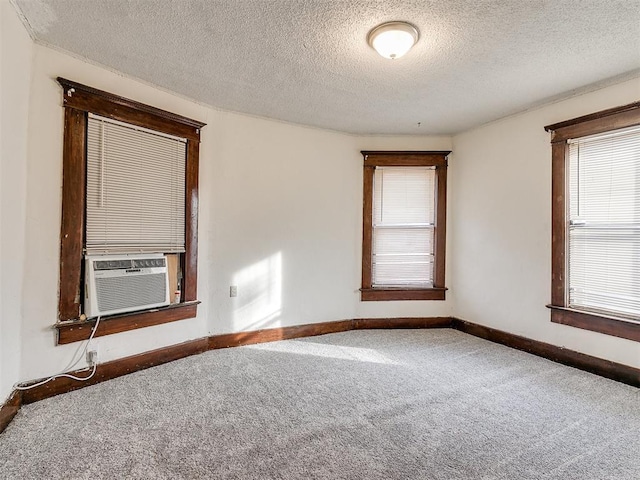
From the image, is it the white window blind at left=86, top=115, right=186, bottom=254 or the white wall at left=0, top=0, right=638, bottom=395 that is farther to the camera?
the white window blind at left=86, top=115, right=186, bottom=254

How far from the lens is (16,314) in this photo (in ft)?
6.89

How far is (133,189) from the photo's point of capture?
8.98ft

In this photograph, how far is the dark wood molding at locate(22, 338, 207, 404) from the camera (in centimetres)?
226

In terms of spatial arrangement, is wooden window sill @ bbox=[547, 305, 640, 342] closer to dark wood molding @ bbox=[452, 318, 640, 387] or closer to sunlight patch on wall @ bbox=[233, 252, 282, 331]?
dark wood molding @ bbox=[452, 318, 640, 387]

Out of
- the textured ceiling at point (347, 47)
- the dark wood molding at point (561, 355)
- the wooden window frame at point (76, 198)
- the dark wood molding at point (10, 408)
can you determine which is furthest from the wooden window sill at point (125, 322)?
the dark wood molding at point (561, 355)

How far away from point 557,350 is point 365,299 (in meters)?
1.97

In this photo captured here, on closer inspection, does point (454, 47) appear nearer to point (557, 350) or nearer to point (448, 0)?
point (448, 0)

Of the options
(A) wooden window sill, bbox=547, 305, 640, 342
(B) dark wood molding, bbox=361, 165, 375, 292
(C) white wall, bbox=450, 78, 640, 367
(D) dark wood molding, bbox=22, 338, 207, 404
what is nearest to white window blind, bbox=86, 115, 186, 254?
(D) dark wood molding, bbox=22, 338, 207, 404

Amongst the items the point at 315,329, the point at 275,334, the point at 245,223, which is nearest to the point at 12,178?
the point at 245,223

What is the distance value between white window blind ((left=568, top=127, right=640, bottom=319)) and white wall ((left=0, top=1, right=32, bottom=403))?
4.17 metres

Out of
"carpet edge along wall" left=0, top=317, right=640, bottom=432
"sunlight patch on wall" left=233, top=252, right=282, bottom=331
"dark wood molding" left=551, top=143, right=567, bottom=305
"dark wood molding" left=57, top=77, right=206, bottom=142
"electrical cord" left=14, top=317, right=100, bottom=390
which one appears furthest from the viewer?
"sunlight patch on wall" left=233, top=252, right=282, bottom=331

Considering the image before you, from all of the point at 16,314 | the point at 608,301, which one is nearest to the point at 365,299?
the point at 608,301

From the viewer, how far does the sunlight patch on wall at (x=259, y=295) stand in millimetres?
3500

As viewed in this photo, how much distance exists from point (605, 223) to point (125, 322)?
4.02 m
